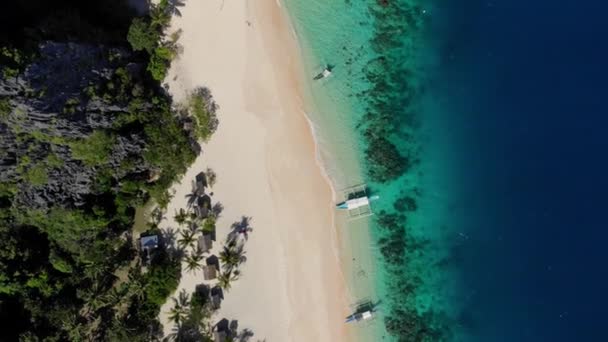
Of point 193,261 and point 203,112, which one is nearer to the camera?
point 193,261

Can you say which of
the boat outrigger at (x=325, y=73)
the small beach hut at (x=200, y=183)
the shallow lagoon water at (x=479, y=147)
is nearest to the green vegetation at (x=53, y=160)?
the small beach hut at (x=200, y=183)

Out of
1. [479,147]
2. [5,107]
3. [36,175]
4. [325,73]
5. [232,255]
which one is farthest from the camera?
[479,147]

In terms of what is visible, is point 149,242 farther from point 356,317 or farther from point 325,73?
point 325,73

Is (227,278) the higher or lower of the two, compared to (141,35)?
lower

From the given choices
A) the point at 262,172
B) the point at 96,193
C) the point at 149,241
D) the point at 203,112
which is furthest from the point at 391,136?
the point at 96,193

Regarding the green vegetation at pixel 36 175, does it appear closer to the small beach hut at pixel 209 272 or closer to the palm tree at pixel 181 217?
the palm tree at pixel 181 217

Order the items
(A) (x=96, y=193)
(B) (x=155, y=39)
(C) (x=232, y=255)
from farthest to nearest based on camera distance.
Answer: (C) (x=232, y=255), (B) (x=155, y=39), (A) (x=96, y=193)

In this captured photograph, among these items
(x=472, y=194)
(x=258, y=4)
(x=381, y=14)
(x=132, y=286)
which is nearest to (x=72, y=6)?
(x=258, y=4)
